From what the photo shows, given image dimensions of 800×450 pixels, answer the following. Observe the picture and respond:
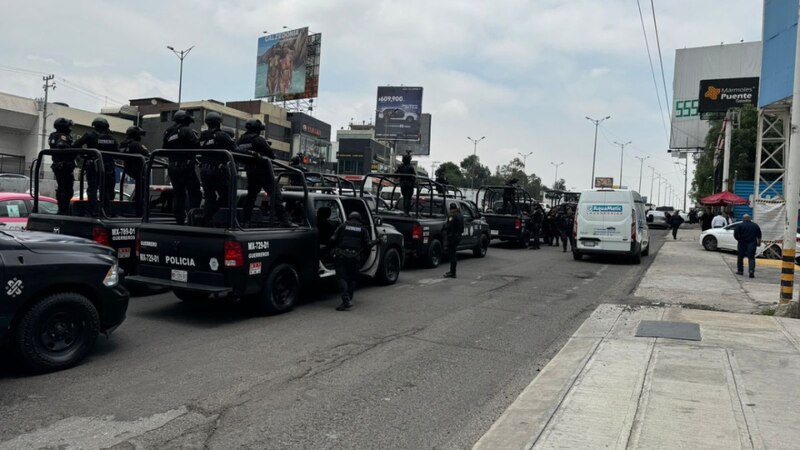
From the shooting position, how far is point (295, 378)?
5188mm

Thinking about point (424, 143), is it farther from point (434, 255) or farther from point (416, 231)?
point (416, 231)

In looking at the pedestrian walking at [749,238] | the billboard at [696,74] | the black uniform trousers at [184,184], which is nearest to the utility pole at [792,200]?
the pedestrian walking at [749,238]

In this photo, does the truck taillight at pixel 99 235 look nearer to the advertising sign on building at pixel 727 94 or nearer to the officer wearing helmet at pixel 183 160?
the officer wearing helmet at pixel 183 160

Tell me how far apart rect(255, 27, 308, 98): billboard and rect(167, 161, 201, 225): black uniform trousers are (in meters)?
45.8

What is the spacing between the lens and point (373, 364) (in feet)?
18.8

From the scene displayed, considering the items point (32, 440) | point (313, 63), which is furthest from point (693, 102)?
point (32, 440)

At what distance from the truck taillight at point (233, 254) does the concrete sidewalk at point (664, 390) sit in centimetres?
386

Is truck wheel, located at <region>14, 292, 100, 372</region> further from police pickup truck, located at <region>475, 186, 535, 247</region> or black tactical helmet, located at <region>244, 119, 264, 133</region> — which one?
police pickup truck, located at <region>475, 186, 535, 247</region>

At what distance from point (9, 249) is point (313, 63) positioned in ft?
166

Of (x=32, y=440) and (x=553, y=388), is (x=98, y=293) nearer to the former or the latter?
(x=32, y=440)

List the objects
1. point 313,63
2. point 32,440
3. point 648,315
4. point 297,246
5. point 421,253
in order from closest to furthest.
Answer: point 32,440 < point 297,246 < point 648,315 < point 421,253 < point 313,63

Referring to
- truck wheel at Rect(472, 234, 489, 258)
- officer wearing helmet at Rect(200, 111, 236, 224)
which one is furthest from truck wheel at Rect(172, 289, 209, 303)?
truck wheel at Rect(472, 234, 489, 258)

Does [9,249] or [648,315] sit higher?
[9,249]

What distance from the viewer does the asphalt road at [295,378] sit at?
3.98m
